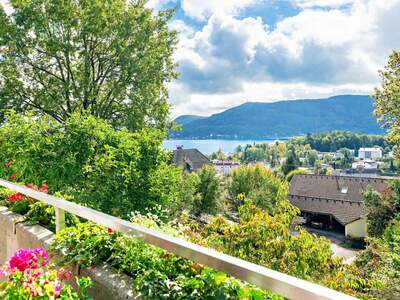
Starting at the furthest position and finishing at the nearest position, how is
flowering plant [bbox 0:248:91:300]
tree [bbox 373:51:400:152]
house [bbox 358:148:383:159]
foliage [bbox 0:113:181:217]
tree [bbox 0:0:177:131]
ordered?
house [bbox 358:148:383:159], tree [bbox 373:51:400:152], tree [bbox 0:0:177:131], foliage [bbox 0:113:181:217], flowering plant [bbox 0:248:91:300]

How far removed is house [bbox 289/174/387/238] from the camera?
93.0 feet

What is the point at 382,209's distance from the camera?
679 inches

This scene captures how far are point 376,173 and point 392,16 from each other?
234 ft

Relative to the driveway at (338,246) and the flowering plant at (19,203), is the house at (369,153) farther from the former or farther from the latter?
the flowering plant at (19,203)

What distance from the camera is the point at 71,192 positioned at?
649 centimetres

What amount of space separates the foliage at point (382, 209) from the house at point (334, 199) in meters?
9.82

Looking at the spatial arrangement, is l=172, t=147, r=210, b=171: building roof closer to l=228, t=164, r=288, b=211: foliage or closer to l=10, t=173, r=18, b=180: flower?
l=228, t=164, r=288, b=211: foliage

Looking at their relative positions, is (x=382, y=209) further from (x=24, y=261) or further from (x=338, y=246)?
(x=24, y=261)

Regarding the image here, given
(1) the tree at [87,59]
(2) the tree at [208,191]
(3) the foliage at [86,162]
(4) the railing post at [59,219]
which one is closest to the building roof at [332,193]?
(2) the tree at [208,191]

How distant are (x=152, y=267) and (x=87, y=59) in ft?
42.7

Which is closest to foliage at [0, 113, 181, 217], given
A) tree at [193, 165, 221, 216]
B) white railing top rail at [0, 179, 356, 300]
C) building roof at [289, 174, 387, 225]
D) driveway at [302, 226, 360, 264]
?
white railing top rail at [0, 179, 356, 300]

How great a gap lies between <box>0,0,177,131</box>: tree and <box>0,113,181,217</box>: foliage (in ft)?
18.5

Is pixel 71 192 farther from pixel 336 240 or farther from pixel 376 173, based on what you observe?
pixel 376 173

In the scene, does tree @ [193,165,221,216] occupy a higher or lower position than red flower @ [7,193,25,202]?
lower
